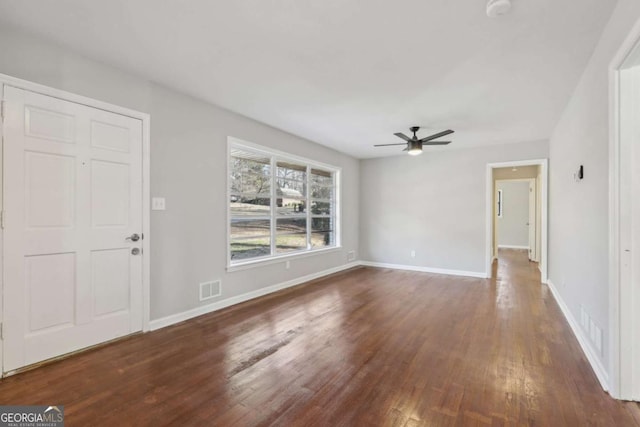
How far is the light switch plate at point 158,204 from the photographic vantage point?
10.3ft

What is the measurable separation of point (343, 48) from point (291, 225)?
3292 millimetres

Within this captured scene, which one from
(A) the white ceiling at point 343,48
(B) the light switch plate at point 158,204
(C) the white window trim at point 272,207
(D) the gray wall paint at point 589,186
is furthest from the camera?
(C) the white window trim at point 272,207

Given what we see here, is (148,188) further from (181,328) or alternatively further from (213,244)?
(181,328)

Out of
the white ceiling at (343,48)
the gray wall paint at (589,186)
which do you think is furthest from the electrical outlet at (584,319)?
Result: the white ceiling at (343,48)

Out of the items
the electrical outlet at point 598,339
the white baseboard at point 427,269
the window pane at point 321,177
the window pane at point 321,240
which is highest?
the window pane at point 321,177

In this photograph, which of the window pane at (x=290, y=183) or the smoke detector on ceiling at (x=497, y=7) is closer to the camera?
the smoke detector on ceiling at (x=497, y=7)

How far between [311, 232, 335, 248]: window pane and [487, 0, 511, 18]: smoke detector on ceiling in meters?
4.40

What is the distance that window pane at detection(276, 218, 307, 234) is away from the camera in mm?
4973

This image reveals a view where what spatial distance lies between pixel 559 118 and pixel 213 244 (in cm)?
496

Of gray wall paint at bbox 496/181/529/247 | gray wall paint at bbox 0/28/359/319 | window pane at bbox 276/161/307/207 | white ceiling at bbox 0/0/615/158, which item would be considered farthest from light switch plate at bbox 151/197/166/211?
gray wall paint at bbox 496/181/529/247

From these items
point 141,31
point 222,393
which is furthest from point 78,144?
point 222,393

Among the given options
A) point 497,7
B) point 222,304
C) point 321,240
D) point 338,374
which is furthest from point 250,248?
point 497,7

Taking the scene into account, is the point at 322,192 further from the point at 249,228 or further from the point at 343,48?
the point at 343,48

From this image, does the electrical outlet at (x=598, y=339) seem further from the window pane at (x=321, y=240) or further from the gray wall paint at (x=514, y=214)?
the gray wall paint at (x=514, y=214)
